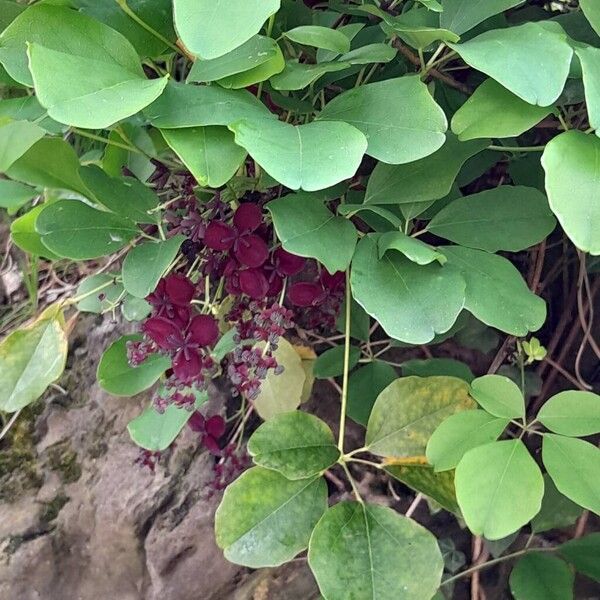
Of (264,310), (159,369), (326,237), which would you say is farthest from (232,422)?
(326,237)

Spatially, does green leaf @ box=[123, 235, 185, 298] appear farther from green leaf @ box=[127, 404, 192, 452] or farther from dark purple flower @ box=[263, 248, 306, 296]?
green leaf @ box=[127, 404, 192, 452]

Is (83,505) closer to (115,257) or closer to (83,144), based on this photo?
(115,257)

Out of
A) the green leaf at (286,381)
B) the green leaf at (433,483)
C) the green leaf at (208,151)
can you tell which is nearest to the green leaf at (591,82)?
the green leaf at (208,151)

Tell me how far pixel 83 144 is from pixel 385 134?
0.66m

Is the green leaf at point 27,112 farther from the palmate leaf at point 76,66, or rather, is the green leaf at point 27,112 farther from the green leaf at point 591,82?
the green leaf at point 591,82

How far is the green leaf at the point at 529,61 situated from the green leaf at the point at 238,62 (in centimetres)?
13

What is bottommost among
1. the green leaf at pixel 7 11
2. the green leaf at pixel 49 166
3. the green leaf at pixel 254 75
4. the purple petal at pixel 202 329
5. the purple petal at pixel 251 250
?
the purple petal at pixel 202 329

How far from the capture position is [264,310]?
59 centimetres

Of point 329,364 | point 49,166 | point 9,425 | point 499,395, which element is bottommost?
point 9,425

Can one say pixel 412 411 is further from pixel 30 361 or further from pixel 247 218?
pixel 30 361

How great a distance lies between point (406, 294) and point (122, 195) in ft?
0.91

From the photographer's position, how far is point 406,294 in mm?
500

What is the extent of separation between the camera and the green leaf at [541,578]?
0.77 meters

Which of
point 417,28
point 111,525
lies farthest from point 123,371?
point 417,28
